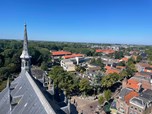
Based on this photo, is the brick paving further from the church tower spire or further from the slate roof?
the slate roof

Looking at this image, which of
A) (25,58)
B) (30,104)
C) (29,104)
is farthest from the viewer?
(25,58)

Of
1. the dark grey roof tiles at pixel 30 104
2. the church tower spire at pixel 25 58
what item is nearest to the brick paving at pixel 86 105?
the church tower spire at pixel 25 58

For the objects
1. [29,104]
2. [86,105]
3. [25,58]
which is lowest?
[86,105]

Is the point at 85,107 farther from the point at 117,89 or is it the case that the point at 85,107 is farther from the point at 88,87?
the point at 117,89

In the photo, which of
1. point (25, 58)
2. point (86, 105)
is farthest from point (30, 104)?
point (86, 105)

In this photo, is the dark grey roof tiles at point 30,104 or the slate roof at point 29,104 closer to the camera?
the dark grey roof tiles at point 30,104

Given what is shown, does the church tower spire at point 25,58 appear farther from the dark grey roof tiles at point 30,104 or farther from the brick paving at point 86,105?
the brick paving at point 86,105

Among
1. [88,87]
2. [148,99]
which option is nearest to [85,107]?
[88,87]

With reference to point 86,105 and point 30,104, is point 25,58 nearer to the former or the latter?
point 30,104

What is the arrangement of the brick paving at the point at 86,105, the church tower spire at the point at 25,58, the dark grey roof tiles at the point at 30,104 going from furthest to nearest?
the brick paving at the point at 86,105 < the church tower spire at the point at 25,58 < the dark grey roof tiles at the point at 30,104

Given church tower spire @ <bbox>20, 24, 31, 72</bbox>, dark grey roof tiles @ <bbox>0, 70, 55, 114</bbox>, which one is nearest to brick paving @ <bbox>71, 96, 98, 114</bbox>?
church tower spire @ <bbox>20, 24, 31, 72</bbox>

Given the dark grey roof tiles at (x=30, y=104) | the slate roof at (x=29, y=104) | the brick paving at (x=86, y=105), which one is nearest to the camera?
the dark grey roof tiles at (x=30, y=104)
